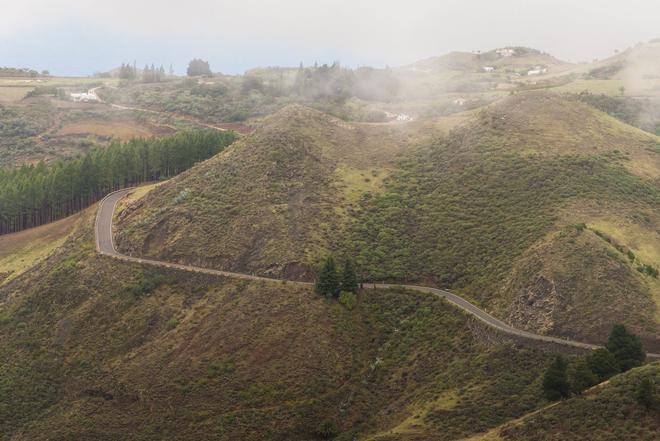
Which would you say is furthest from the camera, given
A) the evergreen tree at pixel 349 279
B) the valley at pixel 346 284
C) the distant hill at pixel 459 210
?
the evergreen tree at pixel 349 279

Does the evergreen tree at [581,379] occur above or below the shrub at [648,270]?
below

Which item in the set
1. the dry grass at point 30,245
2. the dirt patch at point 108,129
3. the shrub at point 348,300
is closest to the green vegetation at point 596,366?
the shrub at point 348,300

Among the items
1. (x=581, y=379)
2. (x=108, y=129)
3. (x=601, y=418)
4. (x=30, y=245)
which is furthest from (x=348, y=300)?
(x=108, y=129)

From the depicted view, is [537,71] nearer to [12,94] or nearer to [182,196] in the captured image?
[182,196]

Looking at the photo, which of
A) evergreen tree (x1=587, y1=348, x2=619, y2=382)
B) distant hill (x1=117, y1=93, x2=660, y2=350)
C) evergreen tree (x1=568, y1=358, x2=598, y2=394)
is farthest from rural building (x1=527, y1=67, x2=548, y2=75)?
evergreen tree (x1=568, y1=358, x2=598, y2=394)

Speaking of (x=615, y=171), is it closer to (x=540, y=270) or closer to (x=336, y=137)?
(x=540, y=270)

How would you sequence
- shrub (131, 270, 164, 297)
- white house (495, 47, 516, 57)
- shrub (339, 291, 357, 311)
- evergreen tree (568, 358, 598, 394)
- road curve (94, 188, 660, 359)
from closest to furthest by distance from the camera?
evergreen tree (568, 358, 598, 394), road curve (94, 188, 660, 359), shrub (339, 291, 357, 311), shrub (131, 270, 164, 297), white house (495, 47, 516, 57)

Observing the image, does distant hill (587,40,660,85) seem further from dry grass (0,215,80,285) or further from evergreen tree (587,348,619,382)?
dry grass (0,215,80,285)

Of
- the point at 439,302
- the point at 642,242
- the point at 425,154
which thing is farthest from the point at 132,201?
the point at 642,242

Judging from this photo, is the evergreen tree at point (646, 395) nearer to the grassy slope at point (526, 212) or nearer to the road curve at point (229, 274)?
the road curve at point (229, 274)
